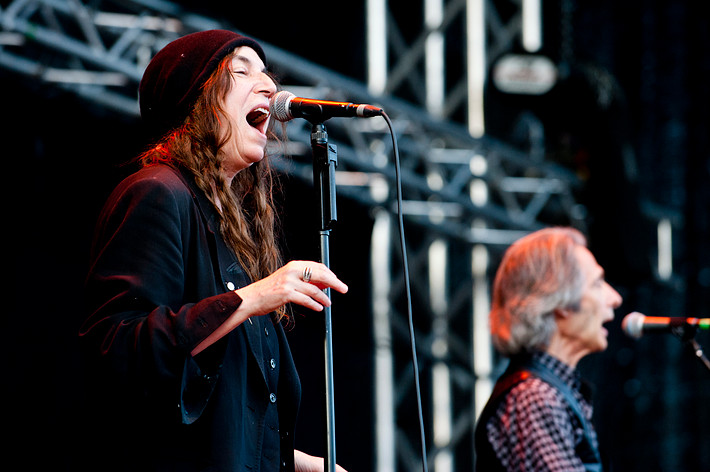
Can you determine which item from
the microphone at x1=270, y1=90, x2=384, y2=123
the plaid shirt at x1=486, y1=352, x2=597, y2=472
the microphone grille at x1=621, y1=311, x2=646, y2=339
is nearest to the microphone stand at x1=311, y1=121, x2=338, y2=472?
the microphone at x1=270, y1=90, x2=384, y2=123

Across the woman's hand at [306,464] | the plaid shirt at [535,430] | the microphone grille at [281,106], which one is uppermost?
the microphone grille at [281,106]

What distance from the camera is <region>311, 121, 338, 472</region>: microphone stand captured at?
1559 millimetres

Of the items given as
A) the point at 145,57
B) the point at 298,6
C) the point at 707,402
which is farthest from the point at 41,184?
the point at 707,402

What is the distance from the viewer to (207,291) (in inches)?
63.1

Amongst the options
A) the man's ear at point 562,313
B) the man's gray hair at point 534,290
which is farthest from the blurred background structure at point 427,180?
the man's ear at point 562,313

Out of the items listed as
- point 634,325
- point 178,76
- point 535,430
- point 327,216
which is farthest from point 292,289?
point 634,325

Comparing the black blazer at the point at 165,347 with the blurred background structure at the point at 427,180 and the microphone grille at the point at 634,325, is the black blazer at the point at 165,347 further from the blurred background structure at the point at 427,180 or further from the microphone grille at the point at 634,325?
the blurred background structure at the point at 427,180

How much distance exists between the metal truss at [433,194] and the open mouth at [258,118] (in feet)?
7.41

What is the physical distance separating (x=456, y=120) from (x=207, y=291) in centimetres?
399

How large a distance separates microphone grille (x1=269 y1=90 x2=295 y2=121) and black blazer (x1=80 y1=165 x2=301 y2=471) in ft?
0.76

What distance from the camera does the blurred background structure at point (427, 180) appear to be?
3953mm

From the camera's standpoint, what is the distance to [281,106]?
170cm

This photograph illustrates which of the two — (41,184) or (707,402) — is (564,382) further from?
(707,402)

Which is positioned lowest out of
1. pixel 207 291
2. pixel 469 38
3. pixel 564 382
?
pixel 564 382
